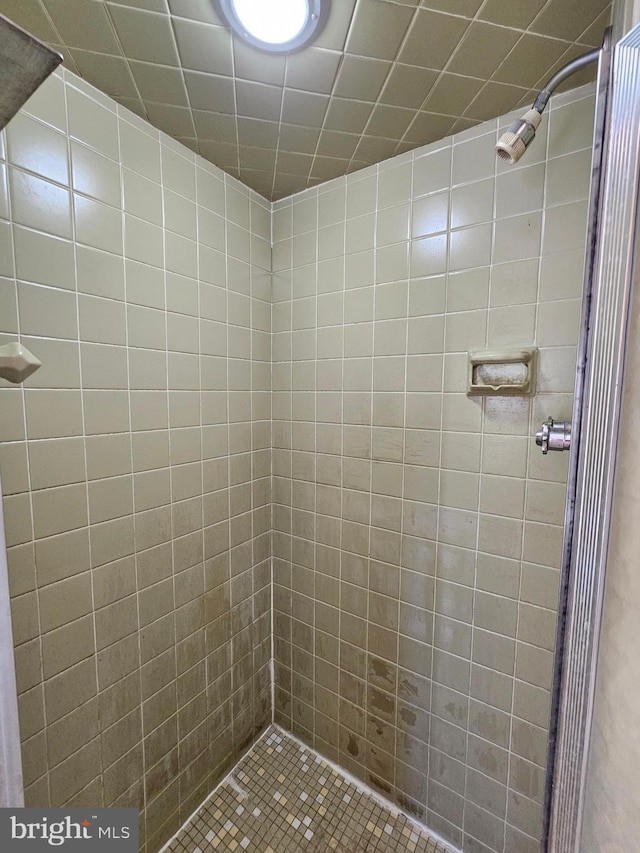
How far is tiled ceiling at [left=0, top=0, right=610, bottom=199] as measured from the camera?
0.71 meters

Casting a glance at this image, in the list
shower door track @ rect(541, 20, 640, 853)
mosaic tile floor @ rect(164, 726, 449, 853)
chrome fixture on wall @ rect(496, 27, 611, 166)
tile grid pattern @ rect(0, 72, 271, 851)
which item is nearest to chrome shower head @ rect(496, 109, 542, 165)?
chrome fixture on wall @ rect(496, 27, 611, 166)

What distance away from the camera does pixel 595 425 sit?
0.46 m

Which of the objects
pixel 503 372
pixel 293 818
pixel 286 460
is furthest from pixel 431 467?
pixel 293 818

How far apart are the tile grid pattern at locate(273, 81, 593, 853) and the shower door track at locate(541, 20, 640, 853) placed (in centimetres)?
49

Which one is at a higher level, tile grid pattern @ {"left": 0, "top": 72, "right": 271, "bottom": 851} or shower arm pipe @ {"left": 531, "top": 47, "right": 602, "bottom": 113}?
shower arm pipe @ {"left": 531, "top": 47, "right": 602, "bottom": 113}

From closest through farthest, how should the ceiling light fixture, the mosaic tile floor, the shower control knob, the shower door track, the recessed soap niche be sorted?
the shower door track < the ceiling light fixture < the shower control knob < the recessed soap niche < the mosaic tile floor

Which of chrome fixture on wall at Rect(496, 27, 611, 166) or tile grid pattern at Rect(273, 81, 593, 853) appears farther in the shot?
tile grid pattern at Rect(273, 81, 593, 853)

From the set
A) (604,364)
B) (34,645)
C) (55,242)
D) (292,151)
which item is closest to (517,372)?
(604,364)

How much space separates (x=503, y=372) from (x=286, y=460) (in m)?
0.87

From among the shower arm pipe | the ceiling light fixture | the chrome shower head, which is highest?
the ceiling light fixture

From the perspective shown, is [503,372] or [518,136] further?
[503,372]

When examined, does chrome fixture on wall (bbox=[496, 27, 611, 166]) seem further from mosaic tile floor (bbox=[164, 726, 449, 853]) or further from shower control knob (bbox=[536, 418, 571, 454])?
mosaic tile floor (bbox=[164, 726, 449, 853])

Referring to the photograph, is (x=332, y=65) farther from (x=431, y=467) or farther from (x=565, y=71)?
(x=431, y=467)

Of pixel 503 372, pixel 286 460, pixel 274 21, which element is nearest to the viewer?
pixel 274 21
